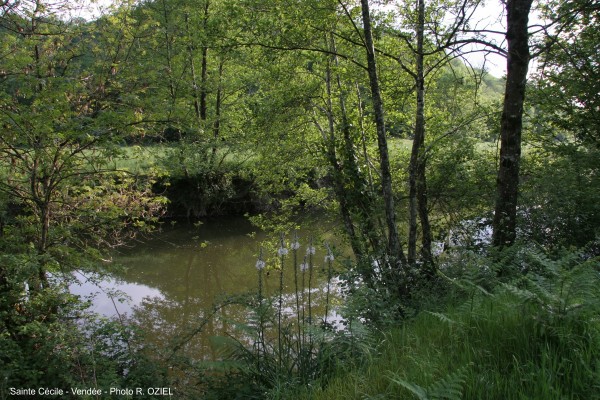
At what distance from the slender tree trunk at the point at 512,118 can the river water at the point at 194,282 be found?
91.7 inches

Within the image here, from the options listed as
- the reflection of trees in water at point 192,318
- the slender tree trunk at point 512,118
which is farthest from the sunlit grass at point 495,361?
the reflection of trees in water at point 192,318

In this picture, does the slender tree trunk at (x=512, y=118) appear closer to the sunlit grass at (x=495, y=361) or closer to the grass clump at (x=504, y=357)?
the grass clump at (x=504, y=357)

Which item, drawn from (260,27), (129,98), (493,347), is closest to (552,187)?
(493,347)

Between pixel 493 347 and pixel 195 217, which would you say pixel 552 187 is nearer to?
pixel 493 347

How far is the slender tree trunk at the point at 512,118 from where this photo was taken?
15.0ft

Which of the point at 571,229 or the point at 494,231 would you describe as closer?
the point at 494,231

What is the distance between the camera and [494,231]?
16.9 feet

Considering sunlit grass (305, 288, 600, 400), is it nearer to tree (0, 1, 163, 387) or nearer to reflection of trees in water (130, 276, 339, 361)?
tree (0, 1, 163, 387)

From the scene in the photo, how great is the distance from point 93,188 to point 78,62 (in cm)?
210

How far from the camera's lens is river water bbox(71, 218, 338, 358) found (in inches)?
330

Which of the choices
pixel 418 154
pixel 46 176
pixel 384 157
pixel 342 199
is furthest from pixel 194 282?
pixel 418 154

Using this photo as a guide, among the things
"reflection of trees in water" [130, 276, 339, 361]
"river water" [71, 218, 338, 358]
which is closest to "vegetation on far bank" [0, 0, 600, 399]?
"reflection of trees in water" [130, 276, 339, 361]

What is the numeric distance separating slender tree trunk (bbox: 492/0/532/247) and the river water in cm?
233

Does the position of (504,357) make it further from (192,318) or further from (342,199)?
(192,318)
